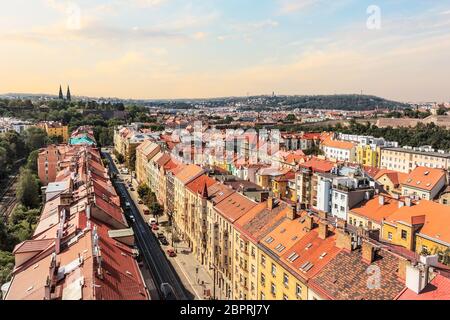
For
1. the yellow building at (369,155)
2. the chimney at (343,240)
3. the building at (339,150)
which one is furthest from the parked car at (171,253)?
the building at (339,150)

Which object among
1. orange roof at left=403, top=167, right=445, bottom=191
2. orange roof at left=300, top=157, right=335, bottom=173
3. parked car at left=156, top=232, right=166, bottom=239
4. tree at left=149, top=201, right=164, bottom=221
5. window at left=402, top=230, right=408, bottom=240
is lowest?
parked car at left=156, top=232, right=166, bottom=239

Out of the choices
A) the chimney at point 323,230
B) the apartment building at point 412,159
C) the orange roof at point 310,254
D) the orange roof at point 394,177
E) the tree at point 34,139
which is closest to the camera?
the orange roof at point 310,254

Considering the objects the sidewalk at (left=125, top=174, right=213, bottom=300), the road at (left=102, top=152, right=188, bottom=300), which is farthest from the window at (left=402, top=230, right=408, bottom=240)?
the road at (left=102, top=152, right=188, bottom=300)

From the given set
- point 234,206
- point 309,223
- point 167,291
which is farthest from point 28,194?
point 309,223

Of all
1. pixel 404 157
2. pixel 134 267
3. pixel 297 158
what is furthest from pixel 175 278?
pixel 404 157

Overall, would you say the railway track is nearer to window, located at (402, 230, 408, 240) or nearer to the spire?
the spire

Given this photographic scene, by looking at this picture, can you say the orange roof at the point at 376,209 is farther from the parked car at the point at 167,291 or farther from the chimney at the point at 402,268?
the chimney at the point at 402,268

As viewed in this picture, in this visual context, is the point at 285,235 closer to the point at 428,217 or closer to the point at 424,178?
the point at 428,217
